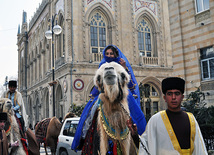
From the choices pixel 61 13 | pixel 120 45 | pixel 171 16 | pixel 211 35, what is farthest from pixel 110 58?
pixel 61 13

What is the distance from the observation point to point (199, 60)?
48.4 feet

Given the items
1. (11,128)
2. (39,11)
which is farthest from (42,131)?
(39,11)

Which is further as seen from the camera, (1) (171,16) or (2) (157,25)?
(2) (157,25)

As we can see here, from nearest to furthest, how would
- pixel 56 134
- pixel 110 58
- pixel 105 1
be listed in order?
pixel 110 58, pixel 56 134, pixel 105 1

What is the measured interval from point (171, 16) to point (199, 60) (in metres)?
3.69

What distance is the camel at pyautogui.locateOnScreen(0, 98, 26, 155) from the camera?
614 centimetres

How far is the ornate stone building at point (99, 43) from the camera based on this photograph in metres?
25.5

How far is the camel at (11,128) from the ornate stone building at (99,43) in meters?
18.2

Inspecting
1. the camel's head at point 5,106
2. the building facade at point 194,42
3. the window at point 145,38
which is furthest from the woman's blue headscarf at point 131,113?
the window at point 145,38

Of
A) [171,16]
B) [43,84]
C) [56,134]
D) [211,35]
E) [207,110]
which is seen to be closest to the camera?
[207,110]

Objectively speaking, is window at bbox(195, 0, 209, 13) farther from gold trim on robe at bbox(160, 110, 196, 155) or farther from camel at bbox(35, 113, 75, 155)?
gold trim on robe at bbox(160, 110, 196, 155)

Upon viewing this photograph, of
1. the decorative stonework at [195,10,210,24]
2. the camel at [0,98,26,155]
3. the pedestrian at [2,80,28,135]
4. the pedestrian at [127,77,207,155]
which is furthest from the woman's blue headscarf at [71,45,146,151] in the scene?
the decorative stonework at [195,10,210,24]

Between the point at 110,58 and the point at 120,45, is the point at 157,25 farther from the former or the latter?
the point at 110,58

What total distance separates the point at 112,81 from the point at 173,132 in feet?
4.78
